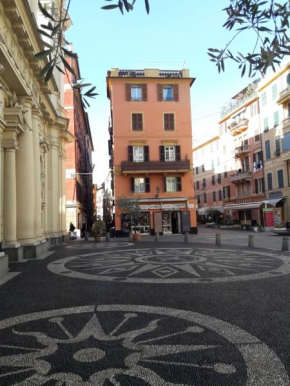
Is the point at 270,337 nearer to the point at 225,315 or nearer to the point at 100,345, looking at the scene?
the point at 225,315

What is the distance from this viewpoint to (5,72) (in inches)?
415

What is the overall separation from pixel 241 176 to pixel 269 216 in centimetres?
800

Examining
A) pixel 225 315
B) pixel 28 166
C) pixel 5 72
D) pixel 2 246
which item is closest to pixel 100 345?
pixel 225 315

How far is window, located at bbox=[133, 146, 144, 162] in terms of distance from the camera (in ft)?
108

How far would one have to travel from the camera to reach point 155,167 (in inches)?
1257

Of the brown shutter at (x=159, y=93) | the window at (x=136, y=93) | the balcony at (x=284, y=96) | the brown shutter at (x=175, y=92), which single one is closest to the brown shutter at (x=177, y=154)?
the brown shutter at (x=175, y=92)

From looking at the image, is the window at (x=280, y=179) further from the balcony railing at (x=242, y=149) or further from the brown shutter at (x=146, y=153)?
the brown shutter at (x=146, y=153)

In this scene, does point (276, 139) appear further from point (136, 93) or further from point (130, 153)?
point (130, 153)

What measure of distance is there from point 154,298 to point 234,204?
138 ft

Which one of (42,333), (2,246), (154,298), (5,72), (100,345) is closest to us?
(100,345)

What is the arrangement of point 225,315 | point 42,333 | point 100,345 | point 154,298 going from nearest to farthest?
point 100,345
point 42,333
point 225,315
point 154,298

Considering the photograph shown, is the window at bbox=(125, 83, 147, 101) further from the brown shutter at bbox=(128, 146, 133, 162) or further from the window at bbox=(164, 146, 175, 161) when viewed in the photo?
the window at bbox=(164, 146, 175, 161)

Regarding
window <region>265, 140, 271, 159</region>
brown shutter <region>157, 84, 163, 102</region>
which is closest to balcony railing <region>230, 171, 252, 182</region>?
window <region>265, 140, 271, 159</region>

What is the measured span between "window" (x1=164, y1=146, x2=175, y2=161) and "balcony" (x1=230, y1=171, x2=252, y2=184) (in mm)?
14704
